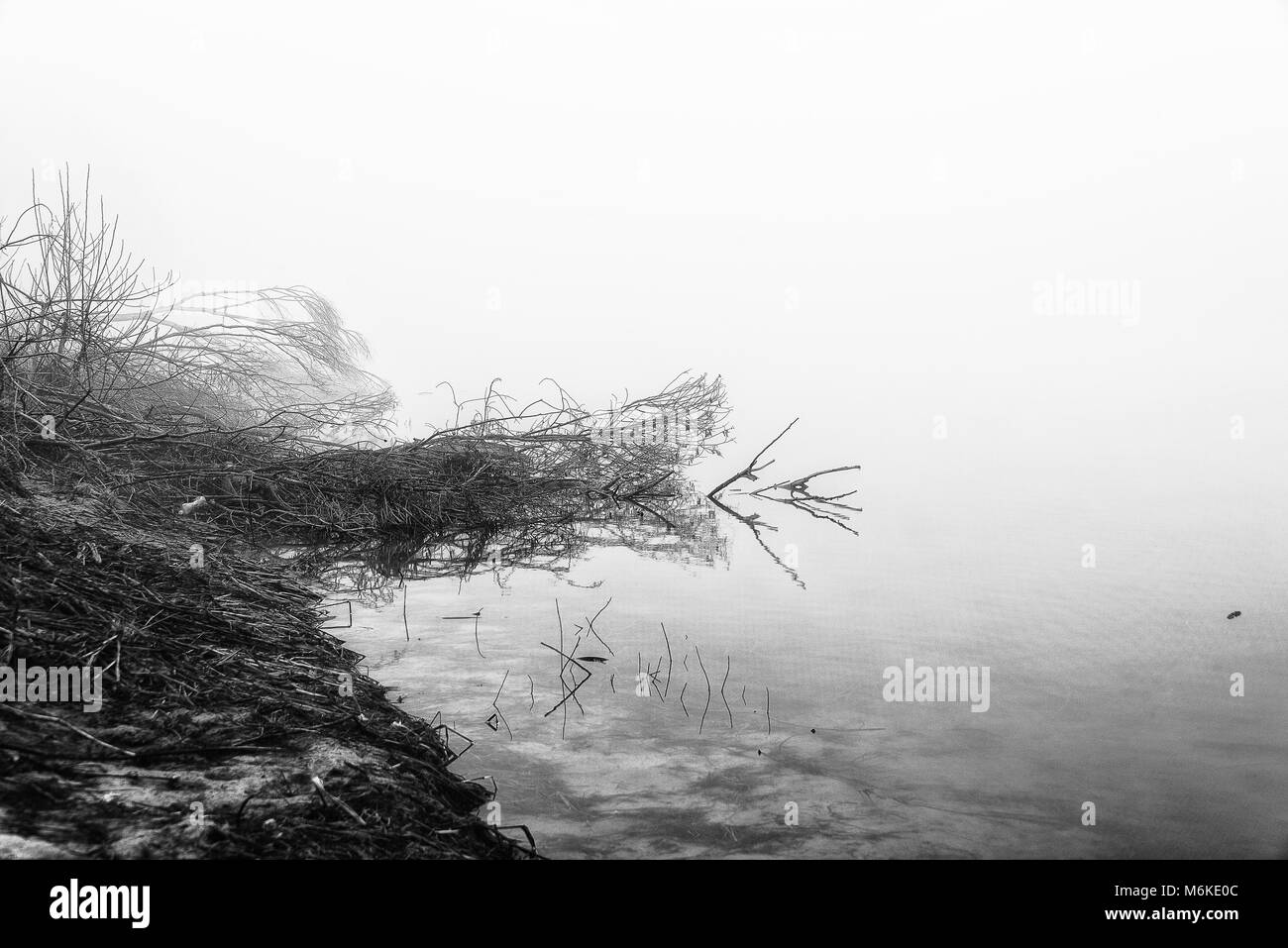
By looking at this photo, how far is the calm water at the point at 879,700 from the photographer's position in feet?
11.4

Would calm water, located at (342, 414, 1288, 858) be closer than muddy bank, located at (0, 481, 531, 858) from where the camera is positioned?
No

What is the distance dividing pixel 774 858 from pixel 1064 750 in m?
1.85

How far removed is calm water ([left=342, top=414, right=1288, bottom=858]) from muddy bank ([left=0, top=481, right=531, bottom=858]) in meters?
0.42

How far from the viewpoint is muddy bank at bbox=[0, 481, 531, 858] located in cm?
275

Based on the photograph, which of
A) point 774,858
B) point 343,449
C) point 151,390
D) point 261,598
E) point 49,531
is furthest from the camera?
point 151,390

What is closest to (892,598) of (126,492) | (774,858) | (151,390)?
(774,858)

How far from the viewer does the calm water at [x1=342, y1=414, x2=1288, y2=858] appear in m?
3.47

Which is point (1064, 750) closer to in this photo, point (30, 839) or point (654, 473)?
point (30, 839)

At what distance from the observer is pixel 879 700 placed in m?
4.94

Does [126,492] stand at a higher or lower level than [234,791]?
higher

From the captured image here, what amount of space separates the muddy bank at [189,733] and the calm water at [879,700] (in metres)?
0.42
